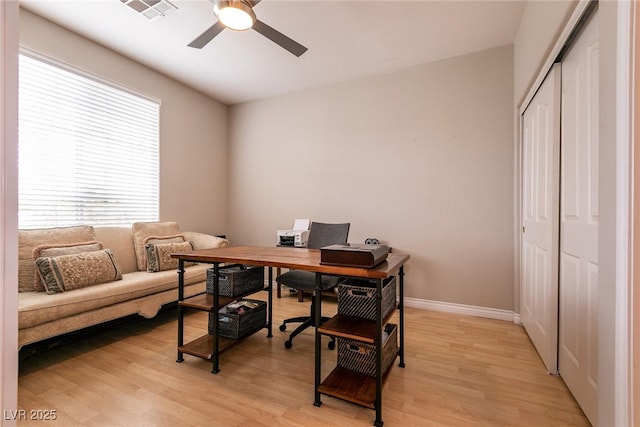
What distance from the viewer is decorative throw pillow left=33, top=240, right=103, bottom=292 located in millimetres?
2139

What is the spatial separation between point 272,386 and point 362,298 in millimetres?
774

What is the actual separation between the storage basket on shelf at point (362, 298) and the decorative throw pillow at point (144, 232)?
2309 mm

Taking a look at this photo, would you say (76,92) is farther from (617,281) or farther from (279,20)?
(617,281)

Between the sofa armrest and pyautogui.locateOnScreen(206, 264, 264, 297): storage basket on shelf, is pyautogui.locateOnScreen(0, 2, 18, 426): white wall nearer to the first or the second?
pyautogui.locateOnScreen(206, 264, 264, 297): storage basket on shelf

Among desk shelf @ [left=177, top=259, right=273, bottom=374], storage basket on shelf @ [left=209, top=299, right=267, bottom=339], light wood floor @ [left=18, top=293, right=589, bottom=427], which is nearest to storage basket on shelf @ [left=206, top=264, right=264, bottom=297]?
desk shelf @ [left=177, top=259, right=273, bottom=374]

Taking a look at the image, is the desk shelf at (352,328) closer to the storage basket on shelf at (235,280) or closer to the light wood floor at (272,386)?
the light wood floor at (272,386)

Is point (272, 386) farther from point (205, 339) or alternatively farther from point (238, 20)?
point (238, 20)

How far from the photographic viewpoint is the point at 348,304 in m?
1.68

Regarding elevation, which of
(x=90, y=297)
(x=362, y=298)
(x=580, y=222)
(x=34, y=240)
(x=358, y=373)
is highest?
(x=580, y=222)

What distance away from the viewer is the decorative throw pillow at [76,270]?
2.07 m

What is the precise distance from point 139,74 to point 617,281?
417 cm

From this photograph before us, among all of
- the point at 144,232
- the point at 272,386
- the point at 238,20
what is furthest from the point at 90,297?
the point at 238,20

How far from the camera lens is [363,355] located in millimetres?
1657

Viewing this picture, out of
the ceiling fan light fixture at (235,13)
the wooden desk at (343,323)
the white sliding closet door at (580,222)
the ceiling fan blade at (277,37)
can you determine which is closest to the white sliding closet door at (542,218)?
the white sliding closet door at (580,222)
